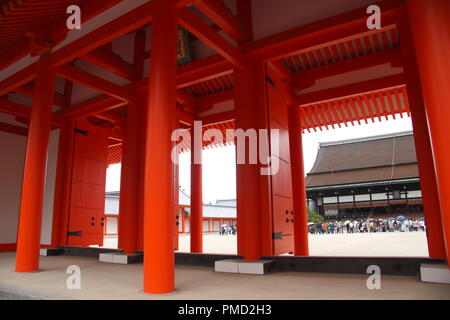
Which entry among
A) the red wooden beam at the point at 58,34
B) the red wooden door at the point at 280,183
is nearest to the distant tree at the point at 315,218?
the red wooden door at the point at 280,183

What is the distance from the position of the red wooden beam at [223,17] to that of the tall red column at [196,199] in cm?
322

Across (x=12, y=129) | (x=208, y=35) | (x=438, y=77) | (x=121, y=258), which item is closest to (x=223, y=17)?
(x=208, y=35)

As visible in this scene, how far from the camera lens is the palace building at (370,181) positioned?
17203 millimetres

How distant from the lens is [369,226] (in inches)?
679

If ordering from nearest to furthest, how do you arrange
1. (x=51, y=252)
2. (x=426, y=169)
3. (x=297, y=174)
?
(x=426, y=169) < (x=297, y=174) < (x=51, y=252)

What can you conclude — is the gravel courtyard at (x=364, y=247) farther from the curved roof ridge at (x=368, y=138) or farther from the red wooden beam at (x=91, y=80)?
the curved roof ridge at (x=368, y=138)

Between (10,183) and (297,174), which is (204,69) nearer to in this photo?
(297,174)

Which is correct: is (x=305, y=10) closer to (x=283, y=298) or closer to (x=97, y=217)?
(x=283, y=298)

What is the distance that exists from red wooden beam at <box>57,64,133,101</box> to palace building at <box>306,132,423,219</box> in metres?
15.3

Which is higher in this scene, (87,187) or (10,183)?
(10,183)

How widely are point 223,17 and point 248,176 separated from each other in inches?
87.7

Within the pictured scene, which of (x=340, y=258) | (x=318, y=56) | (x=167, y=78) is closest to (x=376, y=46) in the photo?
(x=318, y=56)

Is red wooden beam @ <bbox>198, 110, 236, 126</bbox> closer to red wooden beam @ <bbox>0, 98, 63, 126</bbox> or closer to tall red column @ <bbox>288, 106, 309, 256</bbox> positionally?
tall red column @ <bbox>288, 106, 309, 256</bbox>

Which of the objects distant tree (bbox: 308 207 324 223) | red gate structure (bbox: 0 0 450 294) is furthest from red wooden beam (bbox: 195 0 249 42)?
distant tree (bbox: 308 207 324 223)
